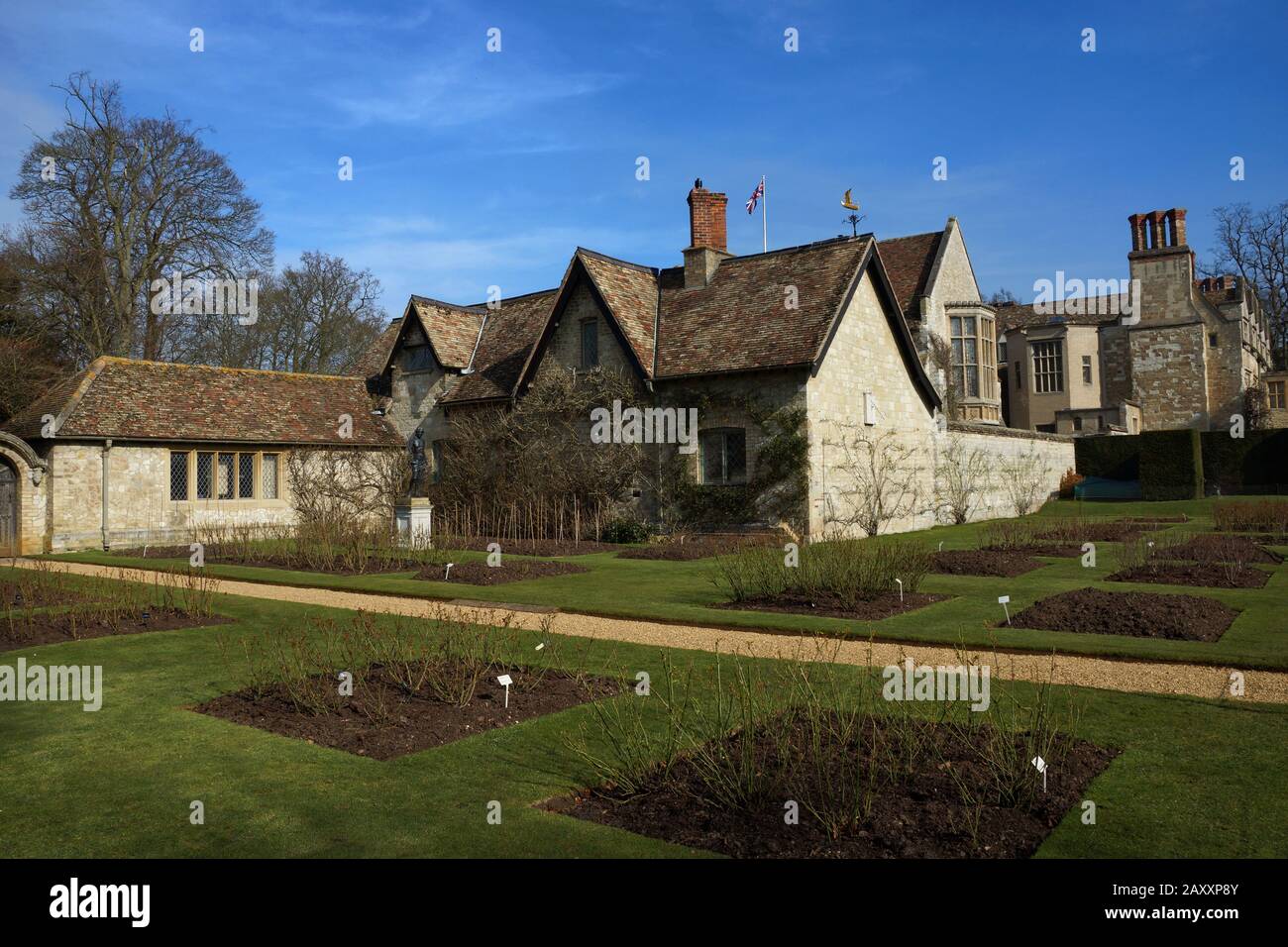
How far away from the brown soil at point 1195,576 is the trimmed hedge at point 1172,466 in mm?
21400

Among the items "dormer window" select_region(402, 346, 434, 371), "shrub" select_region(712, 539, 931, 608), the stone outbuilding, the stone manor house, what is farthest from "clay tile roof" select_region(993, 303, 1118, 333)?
"shrub" select_region(712, 539, 931, 608)

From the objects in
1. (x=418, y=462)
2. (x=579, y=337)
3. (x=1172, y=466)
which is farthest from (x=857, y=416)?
(x=1172, y=466)

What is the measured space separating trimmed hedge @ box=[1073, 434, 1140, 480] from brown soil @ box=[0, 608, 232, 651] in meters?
34.4

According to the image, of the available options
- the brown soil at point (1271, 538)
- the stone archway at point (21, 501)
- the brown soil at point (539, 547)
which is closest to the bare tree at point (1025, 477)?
the brown soil at point (1271, 538)

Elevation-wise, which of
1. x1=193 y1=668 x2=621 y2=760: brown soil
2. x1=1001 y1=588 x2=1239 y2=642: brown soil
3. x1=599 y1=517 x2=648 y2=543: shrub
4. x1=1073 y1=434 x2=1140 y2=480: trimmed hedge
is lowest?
x1=193 y1=668 x2=621 y2=760: brown soil

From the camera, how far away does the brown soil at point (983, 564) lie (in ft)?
54.3

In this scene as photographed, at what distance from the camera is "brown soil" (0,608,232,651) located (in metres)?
11.4

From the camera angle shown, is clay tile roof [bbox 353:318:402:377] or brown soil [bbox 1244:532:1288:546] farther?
clay tile roof [bbox 353:318:402:377]

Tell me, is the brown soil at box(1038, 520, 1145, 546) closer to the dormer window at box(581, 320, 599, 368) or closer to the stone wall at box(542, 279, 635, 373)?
the stone wall at box(542, 279, 635, 373)

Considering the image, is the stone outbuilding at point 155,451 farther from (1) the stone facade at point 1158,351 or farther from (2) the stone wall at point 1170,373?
(2) the stone wall at point 1170,373

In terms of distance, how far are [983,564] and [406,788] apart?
13.0 metres
